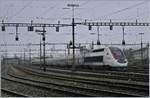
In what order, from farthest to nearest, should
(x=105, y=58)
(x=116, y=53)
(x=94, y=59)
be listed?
(x=94, y=59)
(x=105, y=58)
(x=116, y=53)

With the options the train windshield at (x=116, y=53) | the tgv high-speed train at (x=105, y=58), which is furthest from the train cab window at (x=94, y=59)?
the train windshield at (x=116, y=53)

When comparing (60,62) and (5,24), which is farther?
(60,62)

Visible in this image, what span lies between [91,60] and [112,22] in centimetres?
559

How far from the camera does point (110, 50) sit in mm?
32594

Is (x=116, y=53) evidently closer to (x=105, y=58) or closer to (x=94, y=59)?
(x=105, y=58)

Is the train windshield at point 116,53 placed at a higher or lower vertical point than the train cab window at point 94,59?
higher

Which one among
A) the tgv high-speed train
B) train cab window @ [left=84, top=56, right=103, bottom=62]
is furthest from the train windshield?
train cab window @ [left=84, top=56, right=103, bottom=62]

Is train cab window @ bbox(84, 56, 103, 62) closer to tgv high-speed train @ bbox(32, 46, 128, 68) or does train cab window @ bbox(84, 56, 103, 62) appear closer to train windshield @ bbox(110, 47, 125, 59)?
tgv high-speed train @ bbox(32, 46, 128, 68)

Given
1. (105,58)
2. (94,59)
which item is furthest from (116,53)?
(94,59)

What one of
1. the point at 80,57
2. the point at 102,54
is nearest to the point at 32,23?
the point at 102,54

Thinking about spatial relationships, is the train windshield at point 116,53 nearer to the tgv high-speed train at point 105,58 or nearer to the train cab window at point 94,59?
the tgv high-speed train at point 105,58

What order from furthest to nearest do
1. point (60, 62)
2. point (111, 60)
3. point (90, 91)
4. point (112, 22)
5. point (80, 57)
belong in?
point (60, 62), point (80, 57), point (112, 22), point (111, 60), point (90, 91)

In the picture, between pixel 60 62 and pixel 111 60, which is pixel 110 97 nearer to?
pixel 111 60

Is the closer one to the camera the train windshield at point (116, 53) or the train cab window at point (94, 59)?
the train windshield at point (116, 53)
